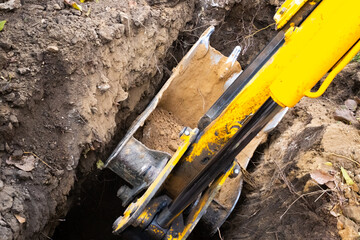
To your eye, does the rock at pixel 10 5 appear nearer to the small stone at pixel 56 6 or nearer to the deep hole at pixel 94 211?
the small stone at pixel 56 6

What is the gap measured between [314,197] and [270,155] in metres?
1.08

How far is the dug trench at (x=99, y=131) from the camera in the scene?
8.34ft

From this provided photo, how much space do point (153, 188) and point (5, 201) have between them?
91 centimetres

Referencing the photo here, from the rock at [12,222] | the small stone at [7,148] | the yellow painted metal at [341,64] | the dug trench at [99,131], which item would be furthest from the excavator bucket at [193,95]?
the yellow painted metal at [341,64]

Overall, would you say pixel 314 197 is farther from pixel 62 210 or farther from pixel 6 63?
pixel 6 63

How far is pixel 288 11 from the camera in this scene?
2.03m

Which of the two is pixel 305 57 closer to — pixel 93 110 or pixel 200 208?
pixel 200 208

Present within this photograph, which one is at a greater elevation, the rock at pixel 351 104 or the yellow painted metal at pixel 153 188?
the rock at pixel 351 104

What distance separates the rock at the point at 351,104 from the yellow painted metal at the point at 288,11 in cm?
215

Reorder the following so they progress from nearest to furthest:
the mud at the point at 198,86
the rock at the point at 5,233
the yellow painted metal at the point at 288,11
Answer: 1. the yellow painted metal at the point at 288,11
2. the rock at the point at 5,233
3. the mud at the point at 198,86

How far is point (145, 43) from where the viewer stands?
357 cm

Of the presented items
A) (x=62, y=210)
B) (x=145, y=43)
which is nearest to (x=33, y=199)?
(x=62, y=210)

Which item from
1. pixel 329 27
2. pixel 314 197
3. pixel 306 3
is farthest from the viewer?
pixel 314 197

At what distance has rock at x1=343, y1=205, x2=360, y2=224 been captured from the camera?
2.59m
